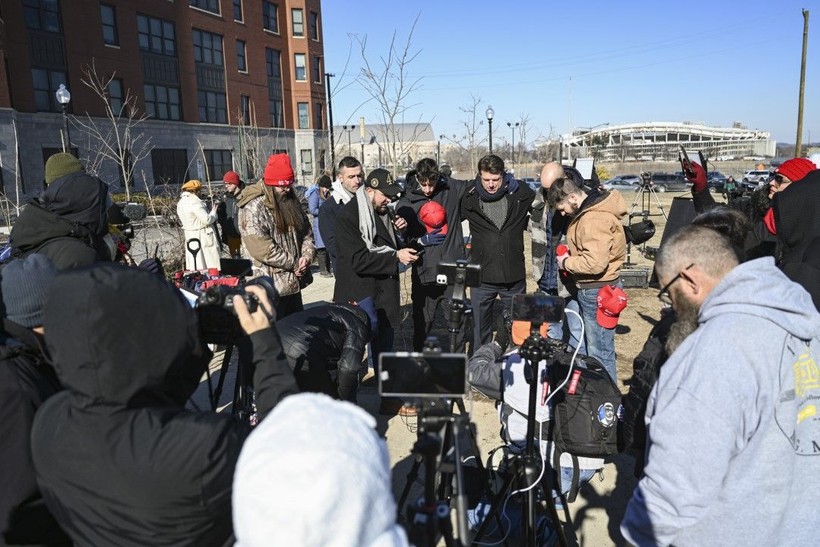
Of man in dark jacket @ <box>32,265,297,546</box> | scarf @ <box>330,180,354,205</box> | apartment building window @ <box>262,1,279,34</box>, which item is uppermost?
apartment building window @ <box>262,1,279,34</box>

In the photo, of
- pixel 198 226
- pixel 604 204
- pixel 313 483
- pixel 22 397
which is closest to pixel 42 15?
pixel 198 226

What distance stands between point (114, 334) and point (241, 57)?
40492mm

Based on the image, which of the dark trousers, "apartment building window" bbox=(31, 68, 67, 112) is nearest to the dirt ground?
the dark trousers

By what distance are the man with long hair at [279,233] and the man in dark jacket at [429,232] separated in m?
0.97

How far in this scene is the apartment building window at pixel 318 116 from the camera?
139ft

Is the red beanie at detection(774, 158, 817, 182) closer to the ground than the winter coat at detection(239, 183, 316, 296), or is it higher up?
higher up

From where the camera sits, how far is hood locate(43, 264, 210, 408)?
1379mm

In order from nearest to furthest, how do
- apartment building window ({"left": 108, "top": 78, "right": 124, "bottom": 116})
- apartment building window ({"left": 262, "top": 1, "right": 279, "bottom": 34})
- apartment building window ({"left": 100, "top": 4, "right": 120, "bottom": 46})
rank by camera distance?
1. apartment building window ({"left": 100, "top": 4, "right": 120, "bottom": 46})
2. apartment building window ({"left": 108, "top": 78, "right": 124, "bottom": 116})
3. apartment building window ({"left": 262, "top": 1, "right": 279, "bottom": 34})

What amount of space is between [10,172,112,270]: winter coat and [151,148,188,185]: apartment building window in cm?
2960

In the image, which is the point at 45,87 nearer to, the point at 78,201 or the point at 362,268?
the point at 78,201

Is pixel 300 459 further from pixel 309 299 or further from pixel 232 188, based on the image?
pixel 232 188

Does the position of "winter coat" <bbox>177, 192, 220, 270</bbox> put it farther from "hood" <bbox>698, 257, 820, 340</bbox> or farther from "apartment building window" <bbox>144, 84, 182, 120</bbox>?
"apartment building window" <bbox>144, 84, 182, 120</bbox>

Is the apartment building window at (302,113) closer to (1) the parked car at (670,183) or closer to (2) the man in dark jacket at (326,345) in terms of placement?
(1) the parked car at (670,183)

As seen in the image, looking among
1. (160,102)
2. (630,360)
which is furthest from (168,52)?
(630,360)
